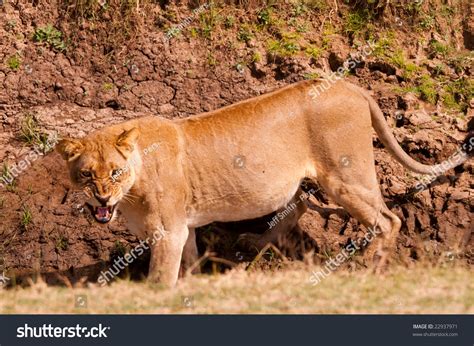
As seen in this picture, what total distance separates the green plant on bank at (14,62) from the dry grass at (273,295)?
156 inches

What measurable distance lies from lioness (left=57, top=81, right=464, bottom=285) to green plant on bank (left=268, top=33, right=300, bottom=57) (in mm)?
2512

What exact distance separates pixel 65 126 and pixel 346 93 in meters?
3.63

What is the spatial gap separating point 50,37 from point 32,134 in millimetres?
1616

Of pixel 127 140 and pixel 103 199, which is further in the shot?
pixel 127 140

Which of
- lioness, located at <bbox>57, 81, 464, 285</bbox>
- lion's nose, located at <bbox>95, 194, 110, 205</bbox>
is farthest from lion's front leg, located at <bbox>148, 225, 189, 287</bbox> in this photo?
lion's nose, located at <bbox>95, 194, 110, 205</bbox>

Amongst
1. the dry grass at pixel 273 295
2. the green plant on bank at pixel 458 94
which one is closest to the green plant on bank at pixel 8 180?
the dry grass at pixel 273 295

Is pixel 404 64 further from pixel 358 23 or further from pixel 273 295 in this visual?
pixel 273 295

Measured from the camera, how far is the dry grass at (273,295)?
25.8 ft

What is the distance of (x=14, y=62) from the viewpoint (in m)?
12.4

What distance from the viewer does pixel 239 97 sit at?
39.9 ft

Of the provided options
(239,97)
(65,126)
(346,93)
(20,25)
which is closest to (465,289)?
(346,93)

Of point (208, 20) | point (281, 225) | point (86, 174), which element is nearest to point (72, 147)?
point (86, 174)

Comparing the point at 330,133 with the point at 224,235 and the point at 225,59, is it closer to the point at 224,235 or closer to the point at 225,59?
the point at 224,235

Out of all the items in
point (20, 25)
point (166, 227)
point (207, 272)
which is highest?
point (20, 25)
